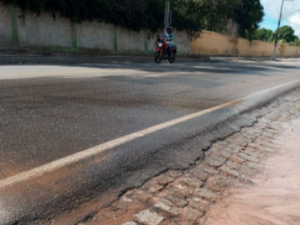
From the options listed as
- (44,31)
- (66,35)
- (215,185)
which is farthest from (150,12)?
(215,185)

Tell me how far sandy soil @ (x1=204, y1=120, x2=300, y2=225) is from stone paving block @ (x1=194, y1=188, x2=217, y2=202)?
81mm

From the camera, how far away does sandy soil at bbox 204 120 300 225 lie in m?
2.09

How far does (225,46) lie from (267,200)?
1375 inches

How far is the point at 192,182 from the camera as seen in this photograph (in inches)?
99.6

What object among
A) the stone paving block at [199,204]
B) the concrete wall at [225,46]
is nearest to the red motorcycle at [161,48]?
the stone paving block at [199,204]

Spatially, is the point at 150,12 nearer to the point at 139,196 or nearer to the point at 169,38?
the point at 169,38

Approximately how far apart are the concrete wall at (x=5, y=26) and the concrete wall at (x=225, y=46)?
19.3 meters

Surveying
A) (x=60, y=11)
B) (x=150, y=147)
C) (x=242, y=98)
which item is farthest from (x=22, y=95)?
(x=60, y=11)

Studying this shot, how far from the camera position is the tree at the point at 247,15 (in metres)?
36.1

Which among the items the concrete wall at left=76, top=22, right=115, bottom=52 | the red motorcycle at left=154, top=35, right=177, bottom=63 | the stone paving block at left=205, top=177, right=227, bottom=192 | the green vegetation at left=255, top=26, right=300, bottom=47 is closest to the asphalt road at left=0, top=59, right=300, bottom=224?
the stone paving block at left=205, top=177, right=227, bottom=192

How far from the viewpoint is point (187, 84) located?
7.64m

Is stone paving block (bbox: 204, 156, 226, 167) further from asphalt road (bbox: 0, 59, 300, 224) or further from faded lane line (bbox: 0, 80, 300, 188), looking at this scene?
faded lane line (bbox: 0, 80, 300, 188)

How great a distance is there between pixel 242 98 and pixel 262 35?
11348 cm

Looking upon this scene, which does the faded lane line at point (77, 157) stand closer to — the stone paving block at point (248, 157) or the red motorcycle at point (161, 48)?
the stone paving block at point (248, 157)
